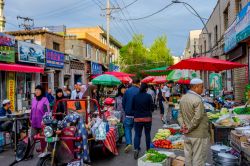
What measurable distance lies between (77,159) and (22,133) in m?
3.24

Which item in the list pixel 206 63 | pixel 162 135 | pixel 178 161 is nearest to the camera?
pixel 178 161

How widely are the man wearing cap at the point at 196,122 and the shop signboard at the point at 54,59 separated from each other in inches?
812

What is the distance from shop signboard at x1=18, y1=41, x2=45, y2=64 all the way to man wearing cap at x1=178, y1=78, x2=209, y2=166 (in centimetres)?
1678

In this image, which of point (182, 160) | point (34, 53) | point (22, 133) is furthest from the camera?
point (34, 53)

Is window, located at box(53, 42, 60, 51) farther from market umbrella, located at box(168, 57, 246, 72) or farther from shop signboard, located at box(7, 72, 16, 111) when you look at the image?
market umbrella, located at box(168, 57, 246, 72)

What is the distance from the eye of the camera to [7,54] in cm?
1881

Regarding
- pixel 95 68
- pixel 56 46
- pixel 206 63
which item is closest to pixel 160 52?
pixel 95 68

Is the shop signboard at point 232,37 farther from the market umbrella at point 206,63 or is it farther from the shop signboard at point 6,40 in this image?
the shop signboard at point 6,40

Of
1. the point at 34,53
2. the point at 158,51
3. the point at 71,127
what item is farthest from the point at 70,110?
the point at 158,51

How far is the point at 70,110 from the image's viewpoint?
26.5 ft

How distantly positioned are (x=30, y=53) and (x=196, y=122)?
60.0ft

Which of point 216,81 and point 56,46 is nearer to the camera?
point 216,81

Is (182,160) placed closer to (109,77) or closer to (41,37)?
(109,77)

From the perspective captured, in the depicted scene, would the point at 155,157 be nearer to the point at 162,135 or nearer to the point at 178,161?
the point at 178,161
